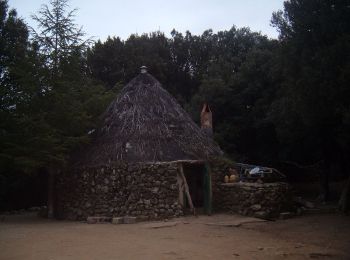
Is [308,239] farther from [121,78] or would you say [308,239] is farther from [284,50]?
[121,78]

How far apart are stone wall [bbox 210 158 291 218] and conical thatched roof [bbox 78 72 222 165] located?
3.70 ft

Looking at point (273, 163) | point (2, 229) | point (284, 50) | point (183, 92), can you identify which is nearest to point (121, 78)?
point (183, 92)

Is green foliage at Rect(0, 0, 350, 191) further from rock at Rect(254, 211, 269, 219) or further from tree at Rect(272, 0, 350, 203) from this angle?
A: rock at Rect(254, 211, 269, 219)

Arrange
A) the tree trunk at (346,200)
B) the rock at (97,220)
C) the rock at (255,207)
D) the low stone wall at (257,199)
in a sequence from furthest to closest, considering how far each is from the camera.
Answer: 1. the tree trunk at (346,200)
2. the low stone wall at (257,199)
3. the rock at (255,207)
4. the rock at (97,220)

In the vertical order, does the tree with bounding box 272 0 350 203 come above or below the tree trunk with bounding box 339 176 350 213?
above

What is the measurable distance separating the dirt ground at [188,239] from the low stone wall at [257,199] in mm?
622

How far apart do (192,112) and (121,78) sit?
6.70 m

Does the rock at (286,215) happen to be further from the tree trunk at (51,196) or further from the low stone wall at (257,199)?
the tree trunk at (51,196)

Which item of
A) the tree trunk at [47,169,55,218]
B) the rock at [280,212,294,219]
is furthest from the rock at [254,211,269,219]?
the tree trunk at [47,169,55,218]

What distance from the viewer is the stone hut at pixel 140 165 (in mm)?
14906

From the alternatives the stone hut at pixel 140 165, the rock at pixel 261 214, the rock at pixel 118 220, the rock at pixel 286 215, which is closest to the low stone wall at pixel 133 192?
the stone hut at pixel 140 165

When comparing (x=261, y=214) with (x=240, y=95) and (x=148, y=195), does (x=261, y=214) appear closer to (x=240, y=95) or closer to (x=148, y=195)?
(x=148, y=195)

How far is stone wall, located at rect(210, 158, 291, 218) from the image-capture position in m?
14.8

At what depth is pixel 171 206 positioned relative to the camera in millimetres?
14844
